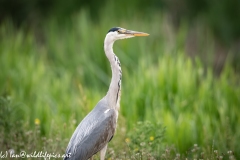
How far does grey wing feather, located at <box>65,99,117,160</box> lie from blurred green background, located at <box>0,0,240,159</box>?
38cm

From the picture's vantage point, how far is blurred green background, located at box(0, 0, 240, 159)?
5625 millimetres

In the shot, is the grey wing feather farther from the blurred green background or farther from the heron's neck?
the blurred green background

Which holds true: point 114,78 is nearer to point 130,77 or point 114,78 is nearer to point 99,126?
point 99,126

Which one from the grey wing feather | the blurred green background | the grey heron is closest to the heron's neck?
the grey heron

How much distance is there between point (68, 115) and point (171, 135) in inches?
56.5

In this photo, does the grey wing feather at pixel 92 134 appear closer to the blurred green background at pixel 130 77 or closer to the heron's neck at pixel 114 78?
the heron's neck at pixel 114 78

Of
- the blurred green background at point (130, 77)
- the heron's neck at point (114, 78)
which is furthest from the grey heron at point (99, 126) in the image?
the blurred green background at point (130, 77)

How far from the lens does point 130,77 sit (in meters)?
7.93

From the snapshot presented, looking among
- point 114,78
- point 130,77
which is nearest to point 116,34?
point 114,78

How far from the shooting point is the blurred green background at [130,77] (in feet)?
18.5

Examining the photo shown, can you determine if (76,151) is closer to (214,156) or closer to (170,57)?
(214,156)

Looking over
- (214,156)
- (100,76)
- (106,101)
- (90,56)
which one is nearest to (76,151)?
(106,101)

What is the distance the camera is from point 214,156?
4.77 m

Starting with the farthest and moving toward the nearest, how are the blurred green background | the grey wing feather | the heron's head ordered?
the blurred green background, the heron's head, the grey wing feather
